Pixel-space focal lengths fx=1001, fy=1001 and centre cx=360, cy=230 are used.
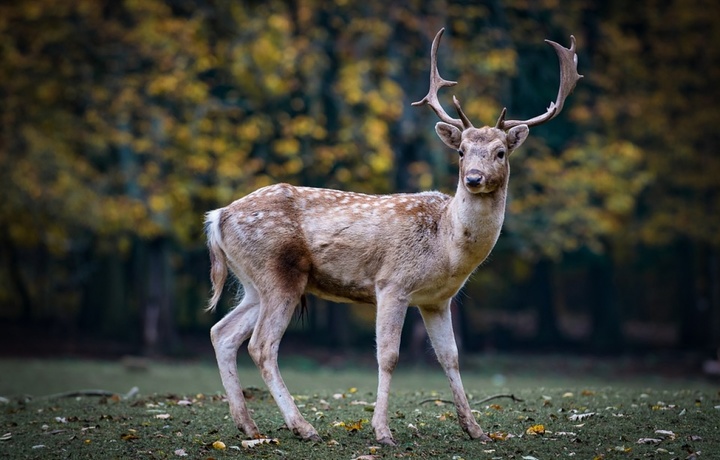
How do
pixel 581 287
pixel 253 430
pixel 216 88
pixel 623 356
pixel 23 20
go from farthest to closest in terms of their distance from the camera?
pixel 581 287
pixel 623 356
pixel 216 88
pixel 23 20
pixel 253 430

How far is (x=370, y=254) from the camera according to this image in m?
8.23

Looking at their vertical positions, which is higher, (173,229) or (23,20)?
(23,20)

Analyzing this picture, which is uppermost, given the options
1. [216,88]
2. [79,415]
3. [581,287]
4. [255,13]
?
[255,13]

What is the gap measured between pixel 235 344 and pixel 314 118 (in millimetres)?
13809

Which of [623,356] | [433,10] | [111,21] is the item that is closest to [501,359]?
[623,356]

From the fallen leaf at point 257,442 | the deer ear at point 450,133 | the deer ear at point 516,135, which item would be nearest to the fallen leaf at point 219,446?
the fallen leaf at point 257,442

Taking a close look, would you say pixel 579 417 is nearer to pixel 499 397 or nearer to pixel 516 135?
pixel 499 397

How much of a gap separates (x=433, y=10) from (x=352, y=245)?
14537mm

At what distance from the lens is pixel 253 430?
793 cm

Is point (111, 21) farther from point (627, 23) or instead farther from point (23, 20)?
point (627, 23)

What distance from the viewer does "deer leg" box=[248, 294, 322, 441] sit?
791 cm

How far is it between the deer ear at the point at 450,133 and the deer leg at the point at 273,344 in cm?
177

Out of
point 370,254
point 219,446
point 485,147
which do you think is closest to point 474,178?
point 485,147

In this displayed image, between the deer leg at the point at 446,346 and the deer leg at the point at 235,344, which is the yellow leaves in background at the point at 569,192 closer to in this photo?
the deer leg at the point at 446,346
